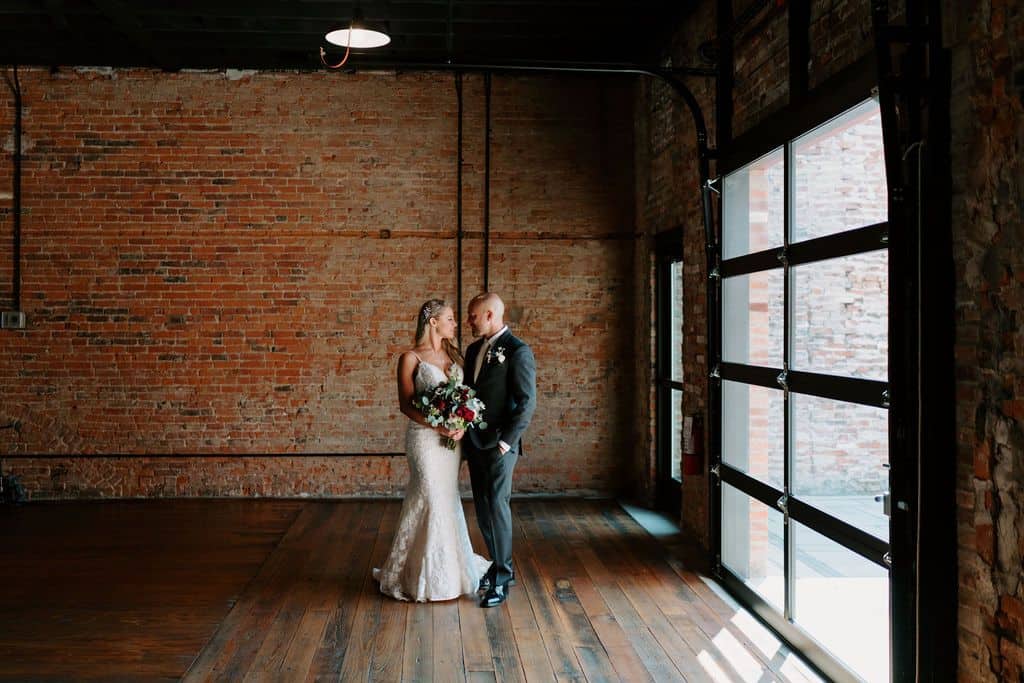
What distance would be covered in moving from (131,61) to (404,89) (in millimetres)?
2502

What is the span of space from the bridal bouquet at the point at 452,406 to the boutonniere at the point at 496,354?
23 centimetres

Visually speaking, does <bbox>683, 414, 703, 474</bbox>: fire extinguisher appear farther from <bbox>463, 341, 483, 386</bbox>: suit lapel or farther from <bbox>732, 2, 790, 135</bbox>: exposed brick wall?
<bbox>732, 2, 790, 135</bbox>: exposed brick wall

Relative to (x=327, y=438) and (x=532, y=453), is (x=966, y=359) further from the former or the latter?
(x=327, y=438)

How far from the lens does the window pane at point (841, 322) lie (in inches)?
190

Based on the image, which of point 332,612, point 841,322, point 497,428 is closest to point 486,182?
point 497,428

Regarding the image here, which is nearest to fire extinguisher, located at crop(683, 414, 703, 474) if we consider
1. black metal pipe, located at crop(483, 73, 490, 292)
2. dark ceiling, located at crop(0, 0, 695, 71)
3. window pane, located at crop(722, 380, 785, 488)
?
window pane, located at crop(722, 380, 785, 488)

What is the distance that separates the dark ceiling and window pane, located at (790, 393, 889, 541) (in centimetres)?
325

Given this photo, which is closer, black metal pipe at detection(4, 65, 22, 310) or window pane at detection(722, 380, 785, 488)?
window pane at detection(722, 380, 785, 488)

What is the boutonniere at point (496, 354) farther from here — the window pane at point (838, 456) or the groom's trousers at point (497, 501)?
the window pane at point (838, 456)

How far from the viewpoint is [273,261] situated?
25.3 ft

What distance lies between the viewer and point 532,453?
7840mm

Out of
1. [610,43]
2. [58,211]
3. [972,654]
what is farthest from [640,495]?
[58,211]

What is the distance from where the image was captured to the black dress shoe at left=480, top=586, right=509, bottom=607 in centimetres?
468

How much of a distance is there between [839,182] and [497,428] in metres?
2.75
